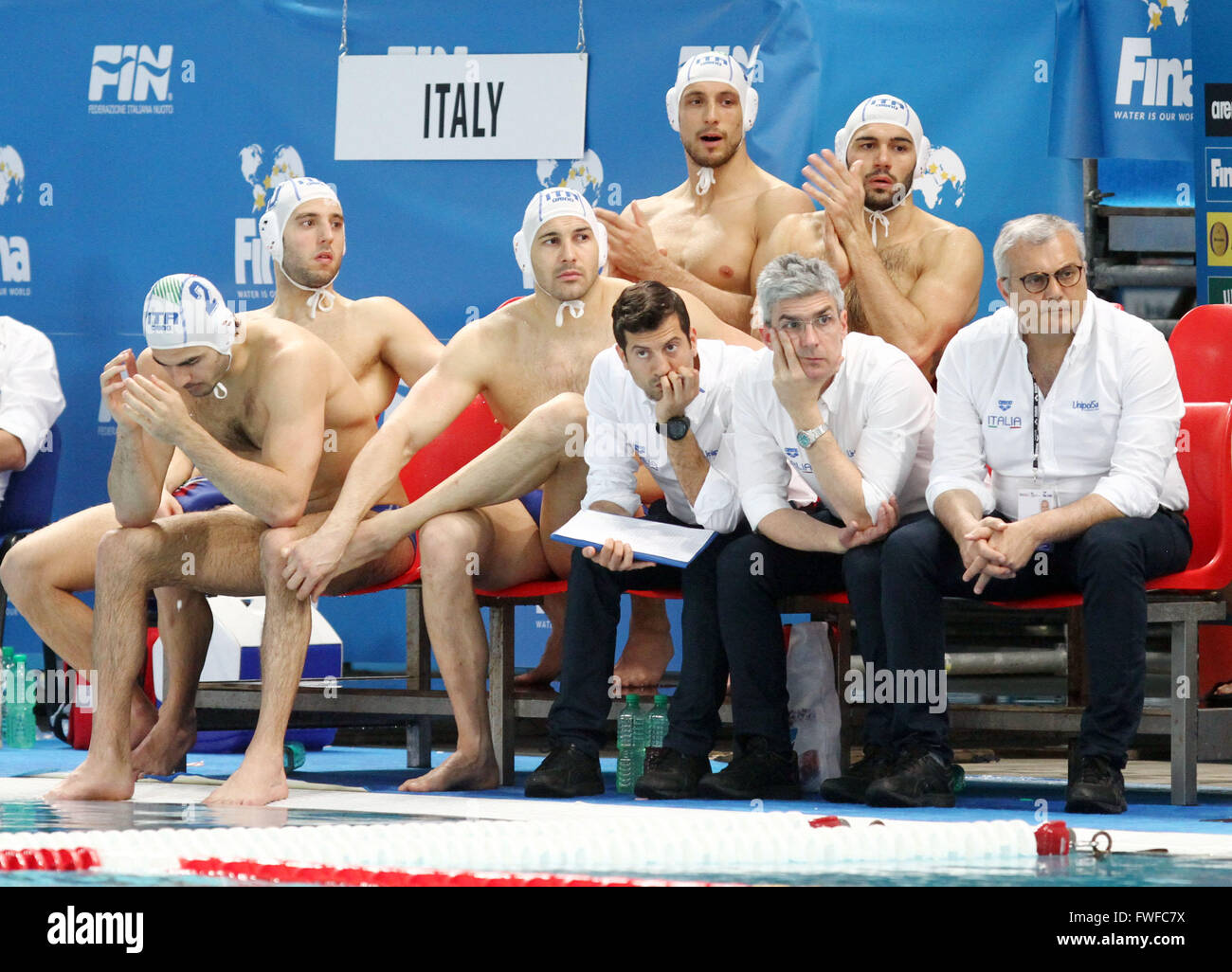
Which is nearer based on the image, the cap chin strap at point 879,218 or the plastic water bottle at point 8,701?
the cap chin strap at point 879,218

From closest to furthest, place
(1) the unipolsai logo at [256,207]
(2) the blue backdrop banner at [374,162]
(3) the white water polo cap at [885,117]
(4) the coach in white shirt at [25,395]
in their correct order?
1. (3) the white water polo cap at [885,117]
2. (2) the blue backdrop banner at [374,162]
3. (4) the coach in white shirt at [25,395]
4. (1) the unipolsai logo at [256,207]

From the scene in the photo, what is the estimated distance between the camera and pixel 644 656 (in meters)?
5.21

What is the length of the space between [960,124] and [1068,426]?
2.21m

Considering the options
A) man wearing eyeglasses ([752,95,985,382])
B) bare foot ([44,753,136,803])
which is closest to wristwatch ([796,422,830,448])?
man wearing eyeglasses ([752,95,985,382])

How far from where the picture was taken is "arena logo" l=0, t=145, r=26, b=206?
22.9 feet

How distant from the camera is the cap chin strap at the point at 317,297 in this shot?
5512mm

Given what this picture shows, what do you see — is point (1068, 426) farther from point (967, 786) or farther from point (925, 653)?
point (967, 786)

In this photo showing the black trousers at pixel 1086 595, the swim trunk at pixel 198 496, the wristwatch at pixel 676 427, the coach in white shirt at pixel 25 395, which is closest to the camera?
the black trousers at pixel 1086 595

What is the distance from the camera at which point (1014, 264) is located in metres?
4.08

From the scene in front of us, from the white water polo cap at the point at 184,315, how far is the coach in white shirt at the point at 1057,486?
1.79m

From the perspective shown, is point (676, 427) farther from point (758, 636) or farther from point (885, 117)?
point (885, 117)

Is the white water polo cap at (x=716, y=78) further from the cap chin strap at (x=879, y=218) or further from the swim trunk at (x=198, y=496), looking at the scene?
the swim trunk at (x=198, y=496)
